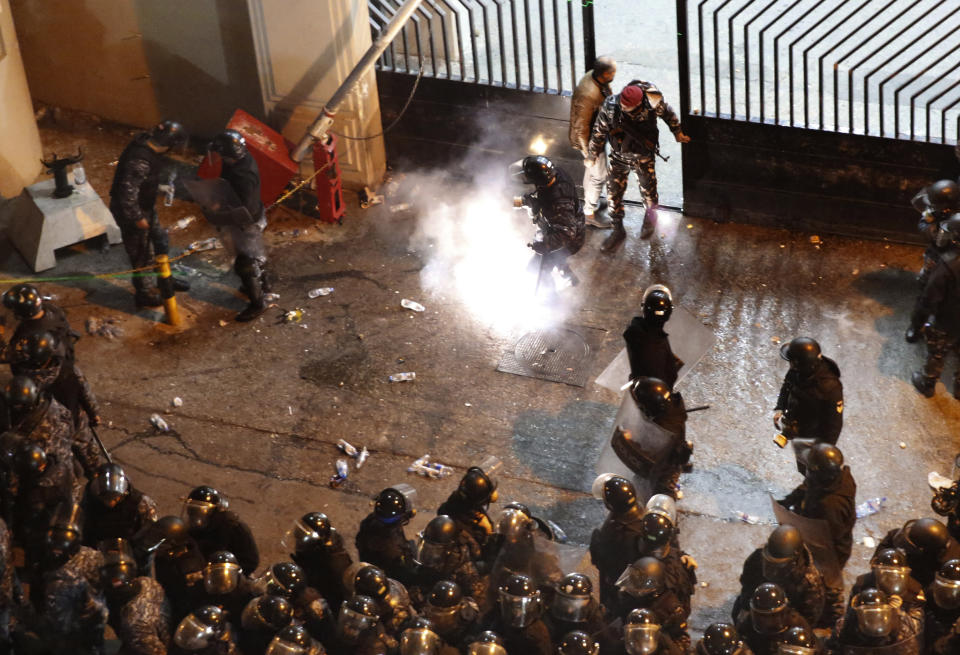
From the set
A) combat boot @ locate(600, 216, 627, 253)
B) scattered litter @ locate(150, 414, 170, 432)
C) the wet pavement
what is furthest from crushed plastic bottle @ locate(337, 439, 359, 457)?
combat boot @ locate(600, 216, 627, 253)

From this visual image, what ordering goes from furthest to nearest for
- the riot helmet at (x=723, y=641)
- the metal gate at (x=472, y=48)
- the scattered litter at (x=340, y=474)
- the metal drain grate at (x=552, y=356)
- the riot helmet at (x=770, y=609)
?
the metal gate at (x=472, y=48) < the metal drain grate at (x=552, y=356) < the scattered litter at (x=340, y=474) < the riot helmet at (x=770, y=609) < the riot helmet at (x=723, y=641)

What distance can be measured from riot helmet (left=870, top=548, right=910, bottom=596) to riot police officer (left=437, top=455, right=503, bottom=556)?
221 cm

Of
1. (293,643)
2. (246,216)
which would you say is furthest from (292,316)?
(293,643)

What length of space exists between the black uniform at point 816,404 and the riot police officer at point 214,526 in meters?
3.60

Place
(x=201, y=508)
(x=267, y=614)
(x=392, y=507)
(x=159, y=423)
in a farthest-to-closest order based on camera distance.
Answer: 1. (x=159, y=423)
2. (x=201, y=508)
3. (x=392, y=507)
4. (x=267, y=614)

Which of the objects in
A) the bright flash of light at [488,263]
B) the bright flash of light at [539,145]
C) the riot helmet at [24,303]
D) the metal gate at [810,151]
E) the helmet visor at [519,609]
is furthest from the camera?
the bright flash of light at [539,145]

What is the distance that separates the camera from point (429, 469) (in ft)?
28.6

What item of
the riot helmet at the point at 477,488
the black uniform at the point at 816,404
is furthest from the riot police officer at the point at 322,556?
the black uniform at the point at 816,404

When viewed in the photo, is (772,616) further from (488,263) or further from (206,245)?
(206,245)

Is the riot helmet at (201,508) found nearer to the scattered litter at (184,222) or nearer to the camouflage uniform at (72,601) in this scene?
the camouflage uniform at (72,601)

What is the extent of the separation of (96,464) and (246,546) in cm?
191

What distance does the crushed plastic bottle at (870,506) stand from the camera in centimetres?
812

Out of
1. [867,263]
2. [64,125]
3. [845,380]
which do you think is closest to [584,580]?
[845,380]

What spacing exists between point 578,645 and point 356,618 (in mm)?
1150
